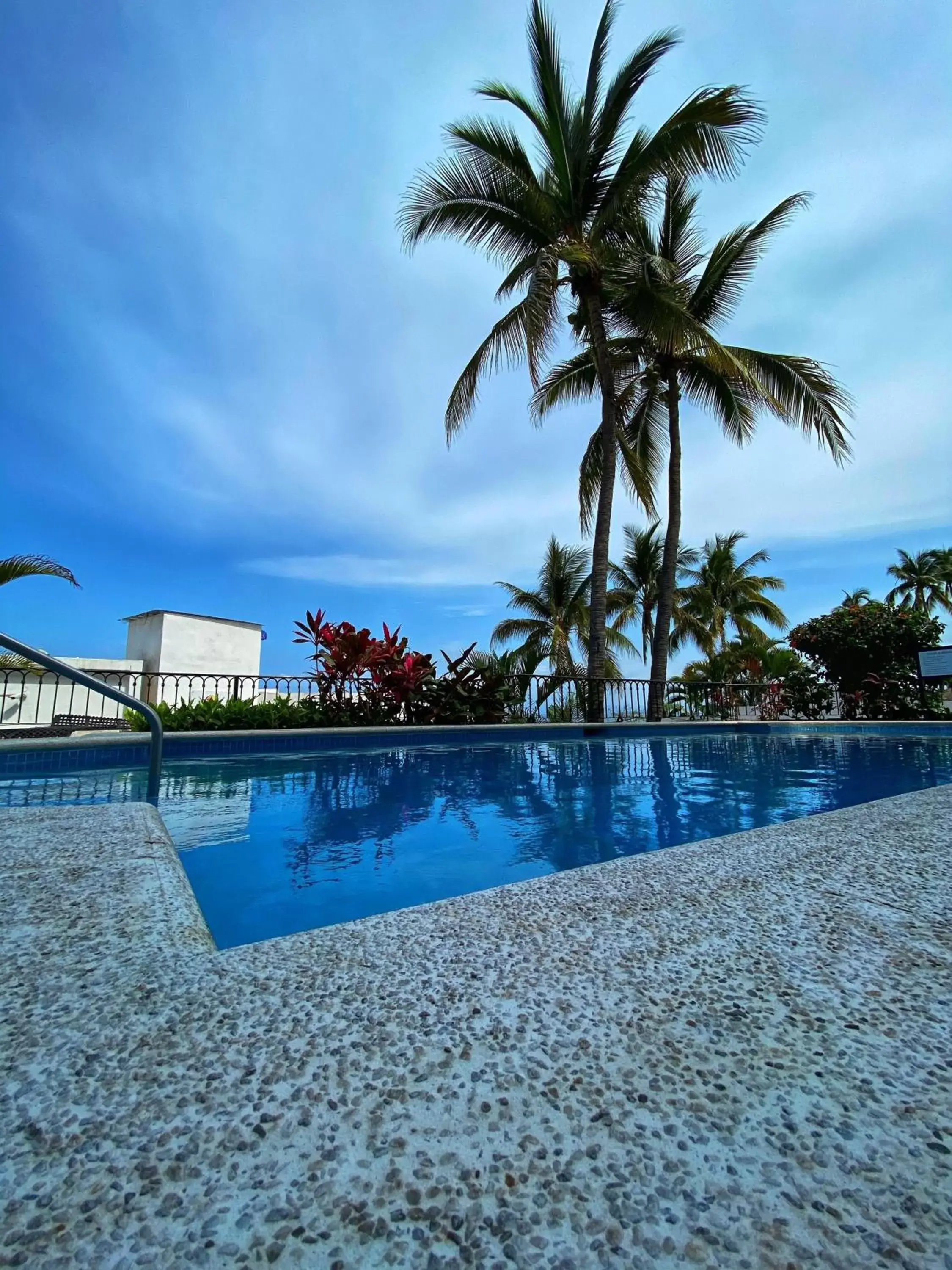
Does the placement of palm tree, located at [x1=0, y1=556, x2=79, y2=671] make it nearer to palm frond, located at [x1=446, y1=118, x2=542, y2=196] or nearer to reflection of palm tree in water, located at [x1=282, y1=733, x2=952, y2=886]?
reflection of palm tree in water, located at [x1=282, y1=733, x2=952, y2=886]

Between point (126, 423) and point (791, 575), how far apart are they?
21.6 meters

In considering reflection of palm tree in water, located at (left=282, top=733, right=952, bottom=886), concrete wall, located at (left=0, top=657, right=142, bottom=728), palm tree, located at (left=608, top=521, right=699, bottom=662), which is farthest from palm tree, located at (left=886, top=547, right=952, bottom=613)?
concrete wall, located at (left=0, top=657, right=142, bottom=728)

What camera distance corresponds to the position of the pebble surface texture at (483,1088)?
0.67m

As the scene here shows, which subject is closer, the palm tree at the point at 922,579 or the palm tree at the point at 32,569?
the palm tree at the point at 32,569

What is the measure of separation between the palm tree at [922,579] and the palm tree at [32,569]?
32658mm

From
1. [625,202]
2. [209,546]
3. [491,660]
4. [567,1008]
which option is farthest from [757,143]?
[209,546]

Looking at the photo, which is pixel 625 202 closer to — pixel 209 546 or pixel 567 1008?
pixel 567 1008

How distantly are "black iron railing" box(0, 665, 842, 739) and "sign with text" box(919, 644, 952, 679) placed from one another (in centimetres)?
186

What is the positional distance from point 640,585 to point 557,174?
12810mm

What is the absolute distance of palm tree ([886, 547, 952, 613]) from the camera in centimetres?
2856

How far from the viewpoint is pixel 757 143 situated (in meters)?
8.47

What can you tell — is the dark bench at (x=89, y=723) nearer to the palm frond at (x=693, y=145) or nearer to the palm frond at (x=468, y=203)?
the palm frond at (x=468, y=203)

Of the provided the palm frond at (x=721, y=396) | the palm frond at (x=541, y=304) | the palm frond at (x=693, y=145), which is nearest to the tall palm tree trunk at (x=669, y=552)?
the palm frond at (x=721, y=396)

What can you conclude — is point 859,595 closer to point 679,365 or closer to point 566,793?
point 679,365
